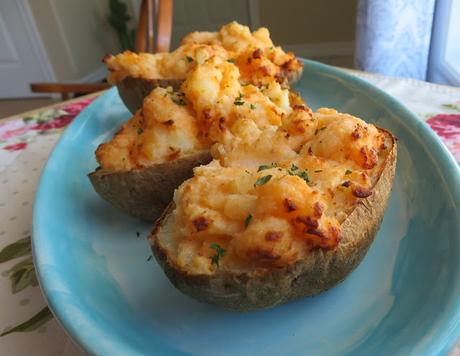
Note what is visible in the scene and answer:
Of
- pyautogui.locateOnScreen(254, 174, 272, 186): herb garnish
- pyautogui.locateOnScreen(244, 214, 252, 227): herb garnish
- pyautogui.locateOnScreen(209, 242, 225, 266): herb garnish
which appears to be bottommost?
pyautogui.locateOnScreen(209, 242, 225, 266): herb garnish

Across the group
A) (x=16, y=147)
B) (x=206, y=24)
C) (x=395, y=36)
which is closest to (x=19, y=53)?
(x=206, y=24)

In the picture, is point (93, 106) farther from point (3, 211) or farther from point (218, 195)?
point (218, 195)

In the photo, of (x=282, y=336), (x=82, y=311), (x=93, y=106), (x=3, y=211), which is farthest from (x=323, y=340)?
(x=93, y=106)

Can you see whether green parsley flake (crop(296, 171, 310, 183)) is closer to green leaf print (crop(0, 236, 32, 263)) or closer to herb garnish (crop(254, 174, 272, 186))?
herb garnish (crop(254, 174, 272, 186))

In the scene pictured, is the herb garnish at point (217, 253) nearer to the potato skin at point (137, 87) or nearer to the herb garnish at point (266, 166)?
the herb garnish at point (266, 166)

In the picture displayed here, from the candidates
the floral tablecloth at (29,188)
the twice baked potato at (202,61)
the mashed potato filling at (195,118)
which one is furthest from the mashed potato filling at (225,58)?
the floral tablecloth at (29,188)

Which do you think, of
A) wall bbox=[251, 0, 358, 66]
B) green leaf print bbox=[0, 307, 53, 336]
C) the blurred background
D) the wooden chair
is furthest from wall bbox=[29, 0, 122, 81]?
green leaf print bbox=[0, 307, 53, 336]
